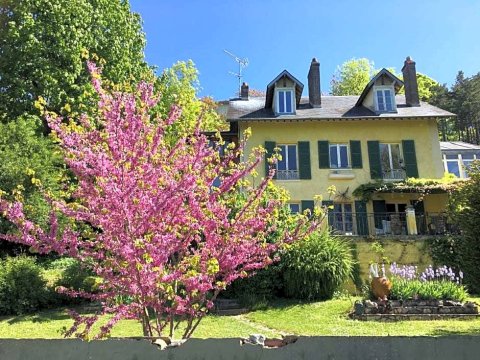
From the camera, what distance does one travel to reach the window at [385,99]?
23906mm

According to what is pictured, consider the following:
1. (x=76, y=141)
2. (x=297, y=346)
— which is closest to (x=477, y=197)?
(x=297, y=346)

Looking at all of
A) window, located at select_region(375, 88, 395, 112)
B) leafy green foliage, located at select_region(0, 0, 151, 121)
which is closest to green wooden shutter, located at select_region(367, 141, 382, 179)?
Result: window, located at select_region(375, 88, 395, 112)

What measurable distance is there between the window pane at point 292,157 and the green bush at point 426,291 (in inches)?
441

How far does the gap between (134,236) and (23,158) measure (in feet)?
41.6

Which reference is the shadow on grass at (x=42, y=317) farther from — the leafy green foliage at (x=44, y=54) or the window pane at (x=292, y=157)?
the window pane at (x=292, y=157)

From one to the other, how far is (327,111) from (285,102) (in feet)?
7.45

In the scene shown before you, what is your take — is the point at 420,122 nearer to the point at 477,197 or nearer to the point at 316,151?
the point at 316,151

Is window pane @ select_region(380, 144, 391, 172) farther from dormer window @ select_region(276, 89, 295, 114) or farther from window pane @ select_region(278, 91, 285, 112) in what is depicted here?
window pane @ select_region(278, 91, 285, 112)

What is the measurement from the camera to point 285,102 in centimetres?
2392

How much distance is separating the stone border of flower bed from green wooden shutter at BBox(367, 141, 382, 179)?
37.7ft

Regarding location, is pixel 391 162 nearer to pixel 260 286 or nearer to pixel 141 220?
pixel 260 286

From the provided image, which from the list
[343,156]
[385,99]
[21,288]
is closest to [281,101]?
[343,156]

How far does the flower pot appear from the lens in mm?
12289

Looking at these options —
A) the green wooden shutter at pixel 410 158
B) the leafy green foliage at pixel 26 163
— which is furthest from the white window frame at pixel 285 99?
the leafy green foliage at pixel 26 163
